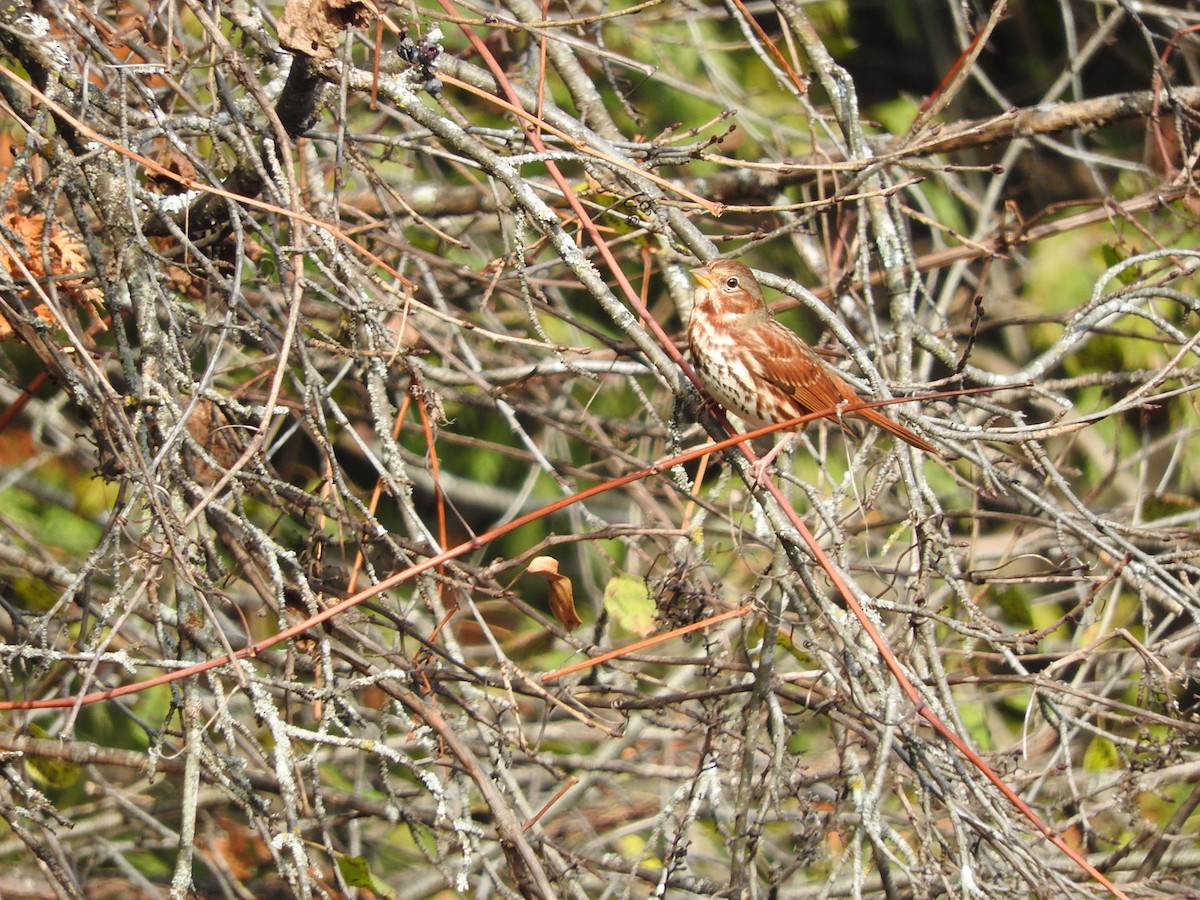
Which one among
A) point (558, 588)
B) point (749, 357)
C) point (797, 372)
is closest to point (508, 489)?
point (797, 372)

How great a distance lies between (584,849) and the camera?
4.52 metres

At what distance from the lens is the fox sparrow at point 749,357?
3838 mm

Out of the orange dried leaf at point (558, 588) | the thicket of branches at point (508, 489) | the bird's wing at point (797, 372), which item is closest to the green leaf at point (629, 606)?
the thicket of branches at point (508, 489)

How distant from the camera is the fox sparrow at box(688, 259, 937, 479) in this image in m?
3.84

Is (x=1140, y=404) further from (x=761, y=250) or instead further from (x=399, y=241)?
(x=761, y=250)

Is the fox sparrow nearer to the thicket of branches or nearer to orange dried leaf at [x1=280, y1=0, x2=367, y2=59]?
the thicket of branches

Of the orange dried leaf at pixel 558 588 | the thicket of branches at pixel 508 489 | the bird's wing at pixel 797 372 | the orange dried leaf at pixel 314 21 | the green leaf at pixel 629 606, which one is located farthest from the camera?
the bird's wing at pixel 797 372

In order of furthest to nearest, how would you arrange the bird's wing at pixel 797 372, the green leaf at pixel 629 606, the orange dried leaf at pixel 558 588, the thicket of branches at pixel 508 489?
1. the bird's wing at pixel 797 372
2. the green leaf at pixel 629 606
3. the orange dried leaf at pixel 558 588
4. the thicket of branches at pixel 508 489

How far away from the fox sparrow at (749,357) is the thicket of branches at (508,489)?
150 millimetres

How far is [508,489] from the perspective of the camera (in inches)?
244

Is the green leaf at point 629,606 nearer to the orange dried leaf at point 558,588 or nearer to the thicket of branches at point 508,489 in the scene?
the thicket of branches at point 508,489

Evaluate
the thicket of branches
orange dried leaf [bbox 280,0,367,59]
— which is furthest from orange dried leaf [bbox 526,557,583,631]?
orange dried leaf [bbox 280,0,367,59]

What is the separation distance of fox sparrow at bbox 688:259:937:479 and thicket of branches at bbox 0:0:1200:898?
5.9 inches

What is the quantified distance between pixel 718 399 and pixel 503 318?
5.25 feet
